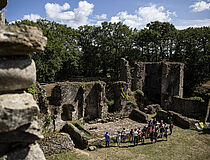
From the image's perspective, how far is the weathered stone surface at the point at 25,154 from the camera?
3.78 metres

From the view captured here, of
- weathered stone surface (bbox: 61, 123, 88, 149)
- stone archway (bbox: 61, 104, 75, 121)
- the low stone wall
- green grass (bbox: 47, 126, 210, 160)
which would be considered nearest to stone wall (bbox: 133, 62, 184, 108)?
the low stone wall

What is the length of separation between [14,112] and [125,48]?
115 feet

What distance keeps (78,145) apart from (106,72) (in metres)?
25.7

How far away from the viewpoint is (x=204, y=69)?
3017 cm

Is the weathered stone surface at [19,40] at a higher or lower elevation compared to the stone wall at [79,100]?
higher

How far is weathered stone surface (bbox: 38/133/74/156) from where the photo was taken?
36.4ft

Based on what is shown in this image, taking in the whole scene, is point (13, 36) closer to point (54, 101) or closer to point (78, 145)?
point (78, 145)

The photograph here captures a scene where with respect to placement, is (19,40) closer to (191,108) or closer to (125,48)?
(191,108)

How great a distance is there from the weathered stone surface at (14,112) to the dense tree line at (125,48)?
1053 inches

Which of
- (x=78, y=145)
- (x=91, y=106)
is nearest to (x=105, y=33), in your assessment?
(x=91, y=106)

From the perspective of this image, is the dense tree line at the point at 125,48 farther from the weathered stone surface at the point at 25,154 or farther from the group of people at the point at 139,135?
the weathered stone surface at the point at 25,154

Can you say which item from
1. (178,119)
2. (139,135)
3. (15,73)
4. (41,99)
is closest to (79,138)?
(139,135)

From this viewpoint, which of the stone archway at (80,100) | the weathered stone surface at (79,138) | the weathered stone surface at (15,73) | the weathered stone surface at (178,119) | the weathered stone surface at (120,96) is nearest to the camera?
the weathered stone surface at (15,73)

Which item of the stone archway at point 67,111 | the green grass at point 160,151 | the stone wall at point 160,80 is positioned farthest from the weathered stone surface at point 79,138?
the stone wall at point 160,80
